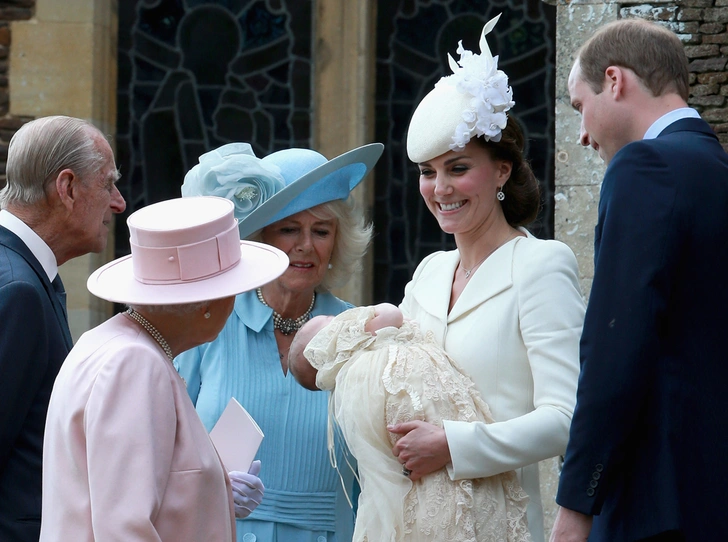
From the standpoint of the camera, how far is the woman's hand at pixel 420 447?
2.76 m

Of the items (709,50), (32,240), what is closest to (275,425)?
(32,240)

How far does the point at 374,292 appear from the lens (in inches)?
252

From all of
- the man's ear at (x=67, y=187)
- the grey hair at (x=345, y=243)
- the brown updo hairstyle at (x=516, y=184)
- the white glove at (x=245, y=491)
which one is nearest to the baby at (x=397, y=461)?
the white glove at (x=245, y=491)

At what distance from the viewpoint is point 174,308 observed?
2.29m

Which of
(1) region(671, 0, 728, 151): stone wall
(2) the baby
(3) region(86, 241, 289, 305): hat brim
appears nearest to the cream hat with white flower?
(2) the baby

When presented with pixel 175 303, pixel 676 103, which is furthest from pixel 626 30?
pixel 175 303

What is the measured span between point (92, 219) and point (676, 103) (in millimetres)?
1608

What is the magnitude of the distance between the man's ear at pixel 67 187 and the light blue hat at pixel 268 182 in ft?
1.97

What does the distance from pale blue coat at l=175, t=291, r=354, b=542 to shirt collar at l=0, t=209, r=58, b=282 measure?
1.94 ft

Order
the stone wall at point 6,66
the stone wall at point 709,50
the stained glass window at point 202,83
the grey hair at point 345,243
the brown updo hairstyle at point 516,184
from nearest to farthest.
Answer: the brown updo hairstyle at point 516,184
the grey hair at point 345,243
the stone wall at point 709,50
the stone wall at point 6,66
the stained glass window at point 202,83

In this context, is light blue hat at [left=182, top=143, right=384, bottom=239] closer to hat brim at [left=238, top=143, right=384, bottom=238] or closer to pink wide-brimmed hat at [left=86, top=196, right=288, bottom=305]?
hat brim at [left=238, top=143, right=384, bottom=238]

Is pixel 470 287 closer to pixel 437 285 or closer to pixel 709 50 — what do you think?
pixel 437 285

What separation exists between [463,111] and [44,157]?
46.1 inches

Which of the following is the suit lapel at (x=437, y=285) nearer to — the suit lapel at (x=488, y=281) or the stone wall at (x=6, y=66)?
the suit lapel at (x=488, y=281)
